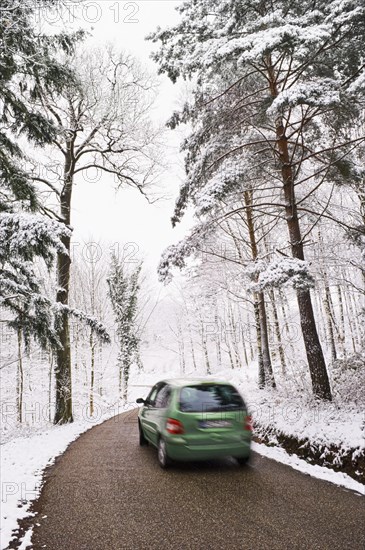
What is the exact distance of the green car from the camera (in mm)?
5734

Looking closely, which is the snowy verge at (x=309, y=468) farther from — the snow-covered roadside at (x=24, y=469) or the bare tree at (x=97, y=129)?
the bare tree at (x=97, y=129)

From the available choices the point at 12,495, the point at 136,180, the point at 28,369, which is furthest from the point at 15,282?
the point at 28,369

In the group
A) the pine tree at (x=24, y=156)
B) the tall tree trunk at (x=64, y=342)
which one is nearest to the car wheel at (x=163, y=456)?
the pine tree at (x=24, y=156)

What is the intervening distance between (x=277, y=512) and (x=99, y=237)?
24805mm

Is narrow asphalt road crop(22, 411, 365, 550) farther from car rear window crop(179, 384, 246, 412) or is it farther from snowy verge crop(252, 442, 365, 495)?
car rear window crop(179, 384, 246, 412)

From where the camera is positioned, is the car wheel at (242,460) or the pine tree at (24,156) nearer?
the car wheel at (242,460)

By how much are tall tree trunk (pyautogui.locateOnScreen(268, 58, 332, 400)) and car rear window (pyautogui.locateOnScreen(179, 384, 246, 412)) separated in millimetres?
2721

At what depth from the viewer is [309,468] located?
5859 mm

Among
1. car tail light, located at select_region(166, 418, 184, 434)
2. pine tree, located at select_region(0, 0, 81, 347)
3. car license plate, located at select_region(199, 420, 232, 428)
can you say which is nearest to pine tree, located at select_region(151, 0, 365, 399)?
pine tree, located at select_region(0, 0, 81, 347)

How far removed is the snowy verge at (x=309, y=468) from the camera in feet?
16.4

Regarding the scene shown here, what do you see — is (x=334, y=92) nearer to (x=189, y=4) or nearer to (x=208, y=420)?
(x=189, y=4)

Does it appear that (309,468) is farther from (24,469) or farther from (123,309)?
(123,309)

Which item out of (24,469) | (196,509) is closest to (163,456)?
(196,509)

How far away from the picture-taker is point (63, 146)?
49.1 feet
